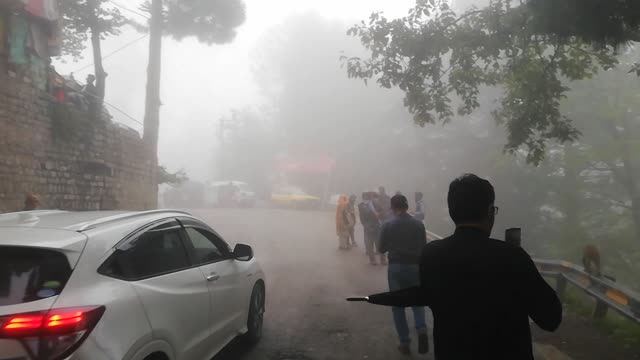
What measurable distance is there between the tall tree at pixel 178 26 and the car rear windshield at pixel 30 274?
15.5 metres

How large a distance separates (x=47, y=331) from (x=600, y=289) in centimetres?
682

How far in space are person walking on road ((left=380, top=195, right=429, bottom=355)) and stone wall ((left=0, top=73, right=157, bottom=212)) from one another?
731cm

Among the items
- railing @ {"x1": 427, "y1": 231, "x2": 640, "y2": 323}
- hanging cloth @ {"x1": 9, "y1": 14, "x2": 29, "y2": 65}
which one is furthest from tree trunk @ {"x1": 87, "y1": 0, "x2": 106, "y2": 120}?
railing @ {"x1": 427, "y1": 231, "x2": 640, "y2": 323}

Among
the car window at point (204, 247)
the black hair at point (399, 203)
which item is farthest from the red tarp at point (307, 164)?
the car window at point (204, 247)

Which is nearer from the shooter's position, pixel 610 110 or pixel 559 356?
pixel 559 356

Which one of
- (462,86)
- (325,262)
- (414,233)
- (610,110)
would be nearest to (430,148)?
(610,110)

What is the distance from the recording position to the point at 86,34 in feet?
64.4

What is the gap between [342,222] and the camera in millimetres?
15312

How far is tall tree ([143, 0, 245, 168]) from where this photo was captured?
18.9m

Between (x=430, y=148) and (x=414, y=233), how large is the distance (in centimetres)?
2390

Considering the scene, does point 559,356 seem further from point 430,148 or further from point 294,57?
point 294,57

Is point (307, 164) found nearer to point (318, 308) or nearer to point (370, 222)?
point (370, 222)

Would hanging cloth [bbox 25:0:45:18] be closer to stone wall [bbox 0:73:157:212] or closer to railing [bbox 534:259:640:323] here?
stone wall [bbox 0:73:157:212]

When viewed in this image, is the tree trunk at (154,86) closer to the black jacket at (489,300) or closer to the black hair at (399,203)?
the black hair at (399,203)
